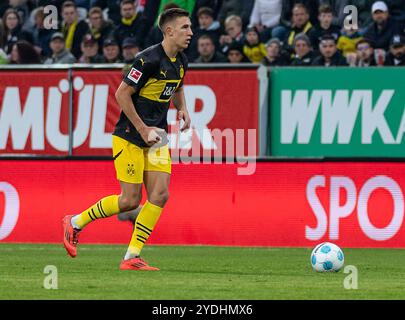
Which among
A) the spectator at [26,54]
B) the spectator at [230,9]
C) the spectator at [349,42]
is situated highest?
the spectator at [230,9]

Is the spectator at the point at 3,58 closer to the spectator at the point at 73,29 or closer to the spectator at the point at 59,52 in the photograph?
Result: the spectator at the point at 59,52

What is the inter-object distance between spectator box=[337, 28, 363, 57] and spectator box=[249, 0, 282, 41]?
1.47 m

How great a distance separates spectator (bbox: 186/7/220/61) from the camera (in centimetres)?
1955

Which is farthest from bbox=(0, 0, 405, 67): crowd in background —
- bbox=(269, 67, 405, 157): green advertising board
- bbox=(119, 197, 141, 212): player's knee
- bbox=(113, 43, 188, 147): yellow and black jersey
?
bbox=(119, 197, 141, 212): player's knee

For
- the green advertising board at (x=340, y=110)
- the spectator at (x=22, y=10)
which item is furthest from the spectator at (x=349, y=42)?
the spectator at (x=22, y=10)

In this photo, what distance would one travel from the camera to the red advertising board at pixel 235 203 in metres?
15.9

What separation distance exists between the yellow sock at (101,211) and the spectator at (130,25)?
25.6ft

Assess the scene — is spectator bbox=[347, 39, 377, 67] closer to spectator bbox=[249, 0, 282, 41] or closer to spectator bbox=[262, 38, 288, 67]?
spectator bbox=[262, 38, 288, 67]

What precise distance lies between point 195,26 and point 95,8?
1759 mm

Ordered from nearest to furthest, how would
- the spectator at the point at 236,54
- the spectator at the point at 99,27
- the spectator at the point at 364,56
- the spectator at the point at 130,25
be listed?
the spectator at the point at 364,56 → the spectator at the point at 236,54 → the spectator at the point at 130,25 → the spectator at the point at 99,27

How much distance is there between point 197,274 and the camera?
12078 mm

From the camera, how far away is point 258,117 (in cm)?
1680

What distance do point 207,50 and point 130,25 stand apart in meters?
2.24
